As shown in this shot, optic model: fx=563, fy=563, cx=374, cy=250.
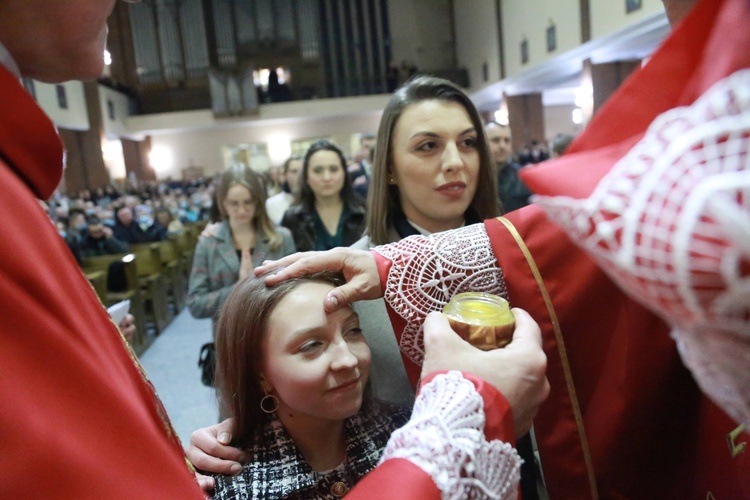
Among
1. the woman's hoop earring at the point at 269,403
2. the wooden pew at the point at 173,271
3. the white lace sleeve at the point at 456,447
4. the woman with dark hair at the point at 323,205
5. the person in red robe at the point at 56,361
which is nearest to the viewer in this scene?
the person in red robe at the point at 56,361

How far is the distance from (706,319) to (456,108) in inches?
49.3

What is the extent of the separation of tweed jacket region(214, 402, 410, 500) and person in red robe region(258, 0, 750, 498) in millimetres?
203

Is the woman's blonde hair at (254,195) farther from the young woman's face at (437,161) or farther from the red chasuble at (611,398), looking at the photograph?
the red chasuble at (611,398)

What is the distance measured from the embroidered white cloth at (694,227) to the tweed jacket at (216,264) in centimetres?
253

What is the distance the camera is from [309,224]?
331 cm

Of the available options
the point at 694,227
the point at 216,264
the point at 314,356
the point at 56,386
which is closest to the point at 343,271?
the point at 314,356

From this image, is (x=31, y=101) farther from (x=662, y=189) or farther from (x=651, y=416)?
(x=651, y=416)

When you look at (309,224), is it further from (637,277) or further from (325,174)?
(637,277)

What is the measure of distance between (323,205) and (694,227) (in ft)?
9.87

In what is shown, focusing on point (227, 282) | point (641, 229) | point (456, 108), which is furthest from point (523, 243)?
point (227, 282)

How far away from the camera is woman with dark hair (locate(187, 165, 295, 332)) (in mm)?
2967

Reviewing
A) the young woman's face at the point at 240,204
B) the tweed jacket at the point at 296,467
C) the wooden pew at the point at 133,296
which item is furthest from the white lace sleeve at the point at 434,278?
the wooden pew at the point at 133,296

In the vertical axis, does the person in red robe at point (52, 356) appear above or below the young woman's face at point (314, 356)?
above

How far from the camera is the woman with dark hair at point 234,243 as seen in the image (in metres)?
2.97
